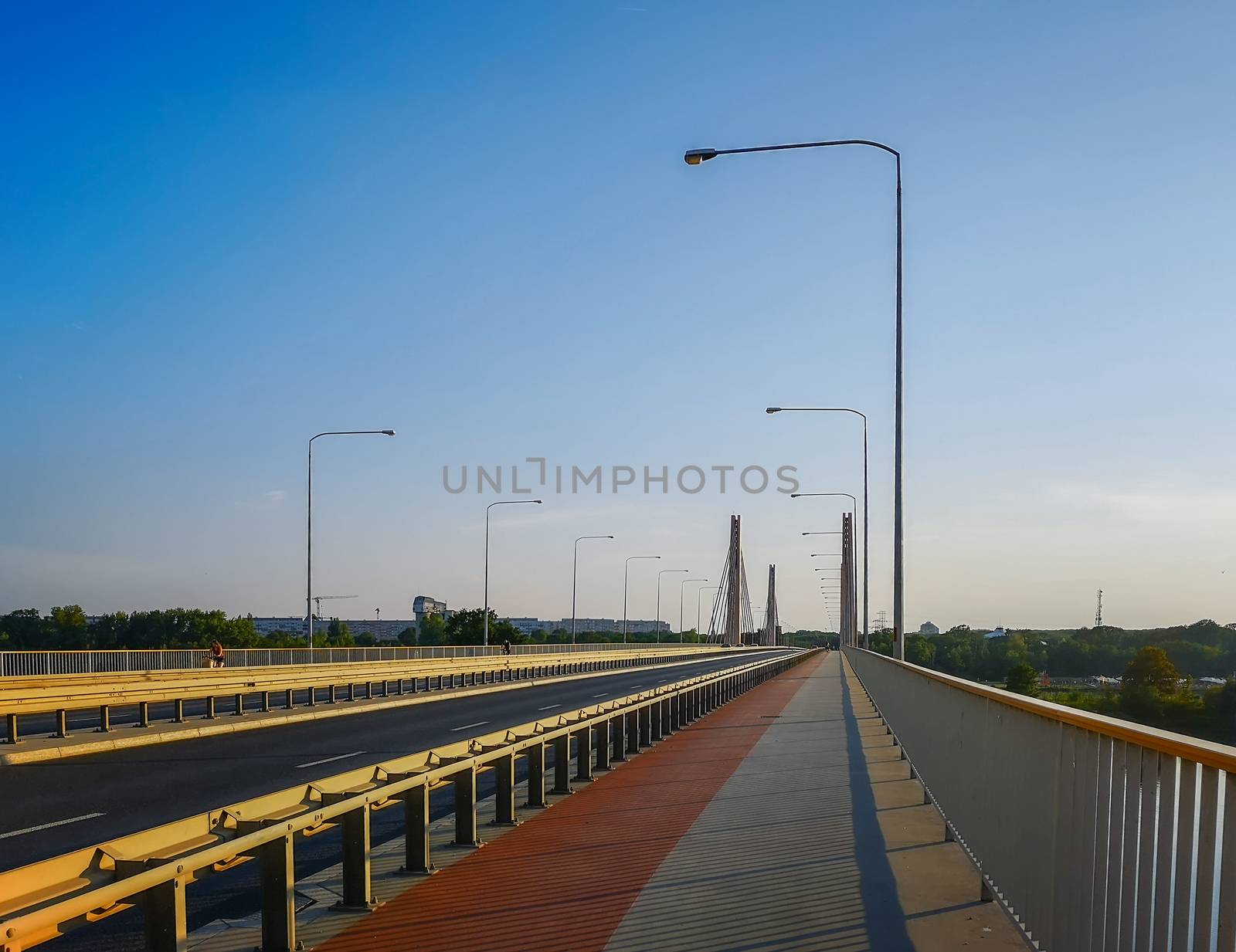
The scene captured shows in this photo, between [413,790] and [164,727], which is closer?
[413,790]

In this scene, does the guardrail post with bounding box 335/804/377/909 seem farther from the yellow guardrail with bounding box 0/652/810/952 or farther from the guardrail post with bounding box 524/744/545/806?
the guardrail post with bounding box 524/744/545/806

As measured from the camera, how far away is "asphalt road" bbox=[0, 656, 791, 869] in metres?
10.9

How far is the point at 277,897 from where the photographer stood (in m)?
6.21

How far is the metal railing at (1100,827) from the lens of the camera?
3.70 m

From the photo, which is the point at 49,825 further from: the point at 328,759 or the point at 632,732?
the point at 632,732

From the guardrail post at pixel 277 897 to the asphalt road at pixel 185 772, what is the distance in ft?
13.3

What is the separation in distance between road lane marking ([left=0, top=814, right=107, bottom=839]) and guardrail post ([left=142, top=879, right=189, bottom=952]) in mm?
6369

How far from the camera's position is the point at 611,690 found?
35938 mm

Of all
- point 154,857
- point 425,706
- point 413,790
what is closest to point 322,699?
point 425,706

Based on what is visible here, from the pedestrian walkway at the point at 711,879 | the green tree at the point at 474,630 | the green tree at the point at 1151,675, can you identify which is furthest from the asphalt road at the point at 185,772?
the green tree at the point at 474,630

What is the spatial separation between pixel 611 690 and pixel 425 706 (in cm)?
921

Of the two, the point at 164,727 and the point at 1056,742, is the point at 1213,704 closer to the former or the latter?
the point at 164,727

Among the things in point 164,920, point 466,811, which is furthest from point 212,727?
point 164,920

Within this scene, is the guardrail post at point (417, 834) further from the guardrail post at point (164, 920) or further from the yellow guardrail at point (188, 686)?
the yellow guardrail at point (188, 686)
